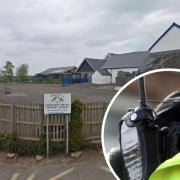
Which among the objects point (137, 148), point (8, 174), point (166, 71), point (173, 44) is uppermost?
point (173, 44)

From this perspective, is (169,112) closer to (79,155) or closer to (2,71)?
(79,155)

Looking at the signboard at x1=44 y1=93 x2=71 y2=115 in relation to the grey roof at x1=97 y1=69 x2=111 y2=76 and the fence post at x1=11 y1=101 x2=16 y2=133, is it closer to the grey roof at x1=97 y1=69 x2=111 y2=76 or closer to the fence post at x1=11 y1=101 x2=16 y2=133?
the fence post at x1=11 y1=101 x2=16 y2=133

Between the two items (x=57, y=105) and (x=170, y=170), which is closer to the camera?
(x=170, y=170)

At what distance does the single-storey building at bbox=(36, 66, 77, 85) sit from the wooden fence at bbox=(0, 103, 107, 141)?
147 ft

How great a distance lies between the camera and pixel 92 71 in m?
56.1

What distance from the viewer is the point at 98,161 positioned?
26.5ft

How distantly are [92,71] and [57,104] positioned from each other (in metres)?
47.6

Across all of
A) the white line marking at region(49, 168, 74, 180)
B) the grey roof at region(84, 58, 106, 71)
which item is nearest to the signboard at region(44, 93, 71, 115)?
the white line marking at region(49, 168, 74, 180)

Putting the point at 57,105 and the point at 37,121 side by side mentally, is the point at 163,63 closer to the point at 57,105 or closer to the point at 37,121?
the point at 57,105

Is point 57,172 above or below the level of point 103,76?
below

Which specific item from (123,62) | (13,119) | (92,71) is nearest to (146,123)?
(13,119)

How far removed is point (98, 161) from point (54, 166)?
3.50 feet

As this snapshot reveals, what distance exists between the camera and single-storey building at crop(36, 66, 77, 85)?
54.8 m

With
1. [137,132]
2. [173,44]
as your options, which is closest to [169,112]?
[137,132]
